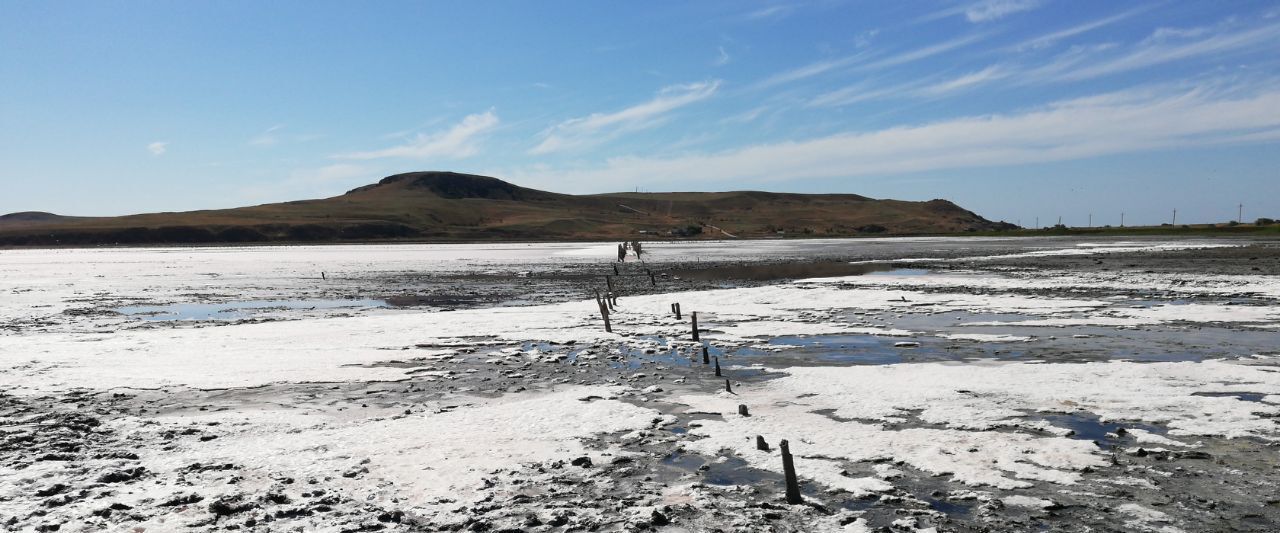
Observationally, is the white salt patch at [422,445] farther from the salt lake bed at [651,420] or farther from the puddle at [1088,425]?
the puddle at [1088,425]

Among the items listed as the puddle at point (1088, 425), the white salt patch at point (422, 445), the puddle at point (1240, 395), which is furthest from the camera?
the puddle at point (1240, 395)

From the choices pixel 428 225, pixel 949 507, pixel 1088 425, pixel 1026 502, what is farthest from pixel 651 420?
pixel 428 225

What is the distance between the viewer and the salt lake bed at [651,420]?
7.31 m

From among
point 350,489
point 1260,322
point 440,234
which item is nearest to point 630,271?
Answer: point 1260,322

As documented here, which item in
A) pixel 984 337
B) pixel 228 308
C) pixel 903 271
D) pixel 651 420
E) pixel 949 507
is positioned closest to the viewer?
pixel 949 507

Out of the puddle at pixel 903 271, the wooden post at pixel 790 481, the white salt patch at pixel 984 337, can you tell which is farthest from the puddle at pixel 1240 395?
the puddle at pixel 903 271

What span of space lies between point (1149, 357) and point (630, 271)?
3113cm

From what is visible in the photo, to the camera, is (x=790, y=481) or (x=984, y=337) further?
(x=984, y=337)

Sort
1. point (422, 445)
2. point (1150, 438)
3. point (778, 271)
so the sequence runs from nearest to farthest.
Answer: point (1150, 438) < point (422, 445) < point (778, 271)

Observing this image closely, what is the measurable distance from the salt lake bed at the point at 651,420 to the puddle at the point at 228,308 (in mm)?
1188

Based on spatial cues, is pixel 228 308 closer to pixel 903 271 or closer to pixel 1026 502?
pixel 1026 502

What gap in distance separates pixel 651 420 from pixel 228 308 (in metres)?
20.6

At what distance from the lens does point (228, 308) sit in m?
26.6

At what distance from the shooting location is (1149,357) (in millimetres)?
14367
